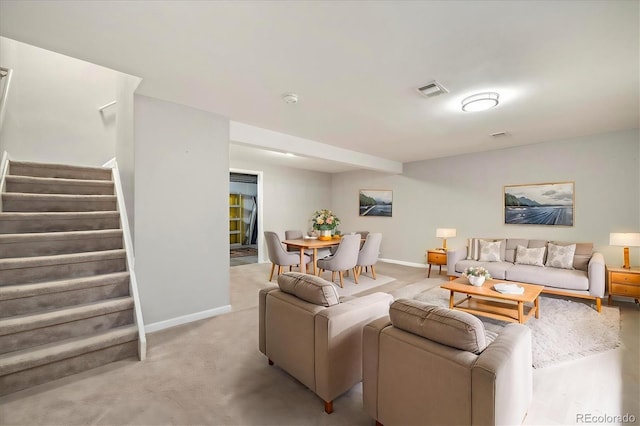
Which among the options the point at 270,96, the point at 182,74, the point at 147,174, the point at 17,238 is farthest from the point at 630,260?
the point at 17,238

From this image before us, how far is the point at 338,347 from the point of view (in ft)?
5.74

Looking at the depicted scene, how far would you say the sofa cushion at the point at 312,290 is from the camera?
1.92 m

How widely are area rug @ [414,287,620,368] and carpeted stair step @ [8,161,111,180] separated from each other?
192 inches

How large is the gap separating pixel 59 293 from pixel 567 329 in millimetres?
4971

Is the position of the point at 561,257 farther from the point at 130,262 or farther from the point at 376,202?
the point at 130,262

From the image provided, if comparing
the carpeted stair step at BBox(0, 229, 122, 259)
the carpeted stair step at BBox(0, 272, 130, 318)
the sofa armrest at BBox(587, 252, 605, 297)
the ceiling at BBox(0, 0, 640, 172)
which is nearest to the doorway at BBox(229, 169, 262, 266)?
the carpeted stair step at BBox(0, 229, 122, 259)

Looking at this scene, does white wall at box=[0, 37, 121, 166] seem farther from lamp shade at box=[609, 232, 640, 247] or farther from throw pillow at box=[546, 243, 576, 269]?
lamp shade at box=[609, 232, 640, 247]

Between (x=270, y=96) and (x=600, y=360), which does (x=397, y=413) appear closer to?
(x=600, y=360)

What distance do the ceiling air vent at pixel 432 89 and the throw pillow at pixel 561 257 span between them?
3266mm

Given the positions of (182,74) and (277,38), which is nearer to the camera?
(277,38)

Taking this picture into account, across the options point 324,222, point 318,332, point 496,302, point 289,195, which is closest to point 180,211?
point 318,332

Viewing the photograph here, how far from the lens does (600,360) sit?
2.40 meters

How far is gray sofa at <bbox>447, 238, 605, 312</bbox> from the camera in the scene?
3.58 meters

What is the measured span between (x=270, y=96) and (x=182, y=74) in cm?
82
